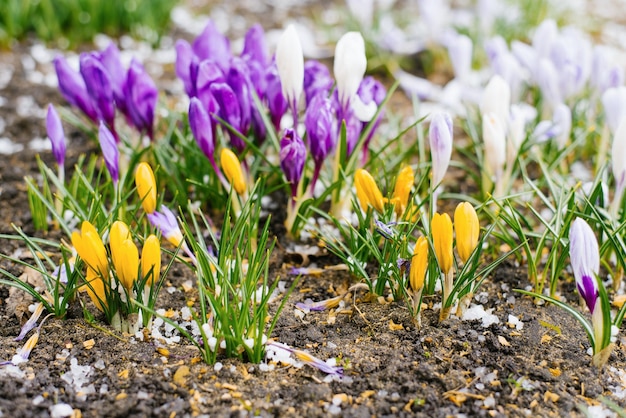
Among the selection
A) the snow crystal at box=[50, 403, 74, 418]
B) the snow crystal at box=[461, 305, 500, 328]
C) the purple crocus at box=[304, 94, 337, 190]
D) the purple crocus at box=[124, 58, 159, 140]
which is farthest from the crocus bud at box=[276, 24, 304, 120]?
the snow crystal at box=[50, 403, 74, 418]

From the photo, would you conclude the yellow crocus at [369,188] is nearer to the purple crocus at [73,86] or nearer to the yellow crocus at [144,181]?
the yellow crocus at [144,181]

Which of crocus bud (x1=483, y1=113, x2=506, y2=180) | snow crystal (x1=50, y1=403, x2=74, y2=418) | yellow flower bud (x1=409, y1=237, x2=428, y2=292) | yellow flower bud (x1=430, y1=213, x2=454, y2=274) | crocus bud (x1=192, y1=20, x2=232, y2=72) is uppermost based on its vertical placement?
crocus bud (x1=192, y1=20, x2=232, y2=72)

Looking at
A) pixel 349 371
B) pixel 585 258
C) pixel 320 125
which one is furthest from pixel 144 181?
pixel 585 258

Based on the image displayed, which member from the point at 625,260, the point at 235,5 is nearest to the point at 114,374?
the point at 625,260

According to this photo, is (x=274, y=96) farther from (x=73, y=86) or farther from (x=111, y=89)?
(x=73, y=86)

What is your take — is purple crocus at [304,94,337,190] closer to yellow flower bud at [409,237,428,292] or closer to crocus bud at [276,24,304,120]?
crocus bud at [276,24,304,120]

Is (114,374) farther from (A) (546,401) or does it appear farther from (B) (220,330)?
(A) (546,401)

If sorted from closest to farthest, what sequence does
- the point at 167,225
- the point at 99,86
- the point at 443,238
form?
the point at 443,238 → the point at 167,225 → the point at 99,86
